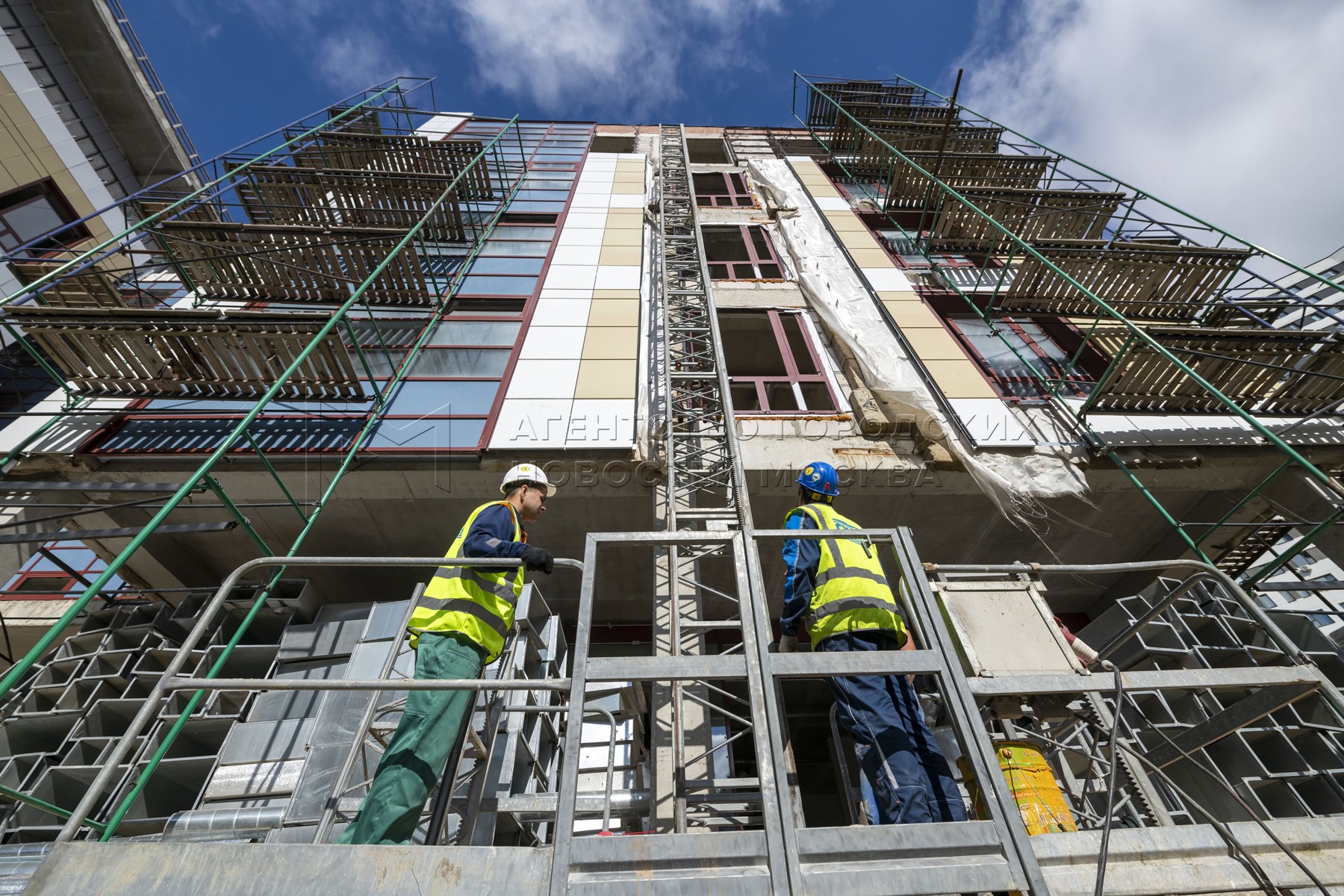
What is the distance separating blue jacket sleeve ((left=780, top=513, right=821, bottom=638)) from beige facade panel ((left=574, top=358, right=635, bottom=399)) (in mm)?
4968

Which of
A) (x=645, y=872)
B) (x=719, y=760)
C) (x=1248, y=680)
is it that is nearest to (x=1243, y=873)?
(x=1248, y=680)

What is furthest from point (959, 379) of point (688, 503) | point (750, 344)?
point (688, 503)

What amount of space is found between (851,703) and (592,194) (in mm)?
16068

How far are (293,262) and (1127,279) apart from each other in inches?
634

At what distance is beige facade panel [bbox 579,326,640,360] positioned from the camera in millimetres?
9773

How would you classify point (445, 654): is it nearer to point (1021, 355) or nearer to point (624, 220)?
point (1021, 355)

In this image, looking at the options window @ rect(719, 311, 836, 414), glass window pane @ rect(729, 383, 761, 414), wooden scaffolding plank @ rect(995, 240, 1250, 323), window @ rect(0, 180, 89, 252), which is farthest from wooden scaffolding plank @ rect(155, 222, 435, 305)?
wooden scaffolding plank @ rect(995, 240, 1250, 323)

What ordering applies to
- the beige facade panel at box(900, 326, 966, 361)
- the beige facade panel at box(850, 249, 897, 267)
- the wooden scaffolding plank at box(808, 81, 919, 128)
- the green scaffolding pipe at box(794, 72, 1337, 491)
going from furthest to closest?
the wooden scaffolding plank at box(808, 81, 919, 128), the beige facade panel at box(850, 249, 897, 267), the beige facade panel at box(900, 326, 966, 361), the green scaffolding pipe at box(794, 72, 1337, 491)

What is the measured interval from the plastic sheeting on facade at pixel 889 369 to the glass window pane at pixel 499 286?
19.8 ft

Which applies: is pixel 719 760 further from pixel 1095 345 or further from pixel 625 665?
pixel 1095 345

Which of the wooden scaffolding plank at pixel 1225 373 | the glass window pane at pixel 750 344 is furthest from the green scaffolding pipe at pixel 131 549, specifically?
the wooden scaffolding plank at pixel 1225 373

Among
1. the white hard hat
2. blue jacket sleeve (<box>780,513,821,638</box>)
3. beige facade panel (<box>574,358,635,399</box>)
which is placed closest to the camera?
blue jacket sleeve (<box>780,513,821,638</box>)

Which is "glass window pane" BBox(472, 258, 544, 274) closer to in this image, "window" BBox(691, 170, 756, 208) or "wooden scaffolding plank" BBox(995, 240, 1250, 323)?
"window" BBox(691, 170, 756, 208)

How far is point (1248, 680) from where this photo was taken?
3283 millimetres
